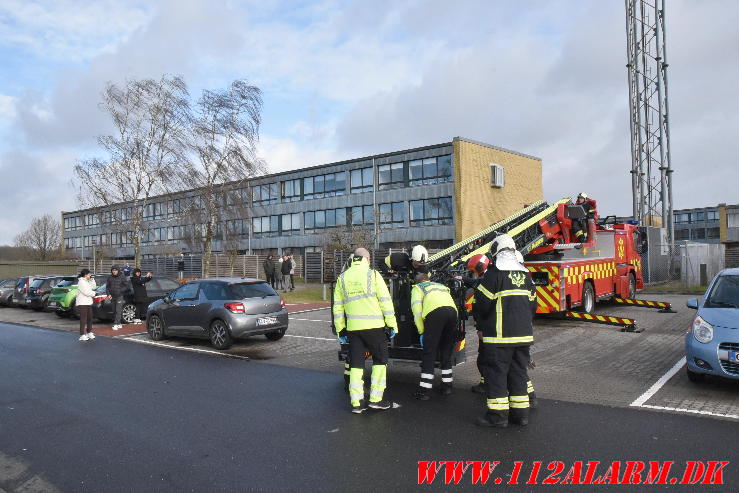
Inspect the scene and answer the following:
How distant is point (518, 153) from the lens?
43.5 meters

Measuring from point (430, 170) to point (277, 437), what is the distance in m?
36.1

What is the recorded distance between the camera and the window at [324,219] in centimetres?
4581

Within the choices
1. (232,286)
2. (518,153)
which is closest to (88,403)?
(232,286)

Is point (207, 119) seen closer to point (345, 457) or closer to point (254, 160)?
point (254, 160)

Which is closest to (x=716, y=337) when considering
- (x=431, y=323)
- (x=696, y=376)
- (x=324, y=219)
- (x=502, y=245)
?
(x=696, y=376)

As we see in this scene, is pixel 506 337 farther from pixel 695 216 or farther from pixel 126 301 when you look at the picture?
pixel 695 216

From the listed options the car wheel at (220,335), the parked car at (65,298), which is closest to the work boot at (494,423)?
the car wheel at (220,335)

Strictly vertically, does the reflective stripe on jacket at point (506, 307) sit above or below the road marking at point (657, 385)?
above

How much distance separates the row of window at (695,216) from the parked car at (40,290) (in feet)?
263

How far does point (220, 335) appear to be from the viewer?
456 inches

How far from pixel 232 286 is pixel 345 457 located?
24.7ft

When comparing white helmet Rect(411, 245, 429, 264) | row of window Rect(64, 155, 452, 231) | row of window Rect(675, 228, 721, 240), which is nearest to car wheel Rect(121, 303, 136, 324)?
white helmet Rect(411, 245, 429, 264)

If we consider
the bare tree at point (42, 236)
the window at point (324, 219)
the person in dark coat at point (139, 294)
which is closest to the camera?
the person in dark coat at point (139, 294)

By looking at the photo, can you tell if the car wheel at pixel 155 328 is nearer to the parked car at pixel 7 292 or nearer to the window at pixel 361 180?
the parked car at pixel 7 292
